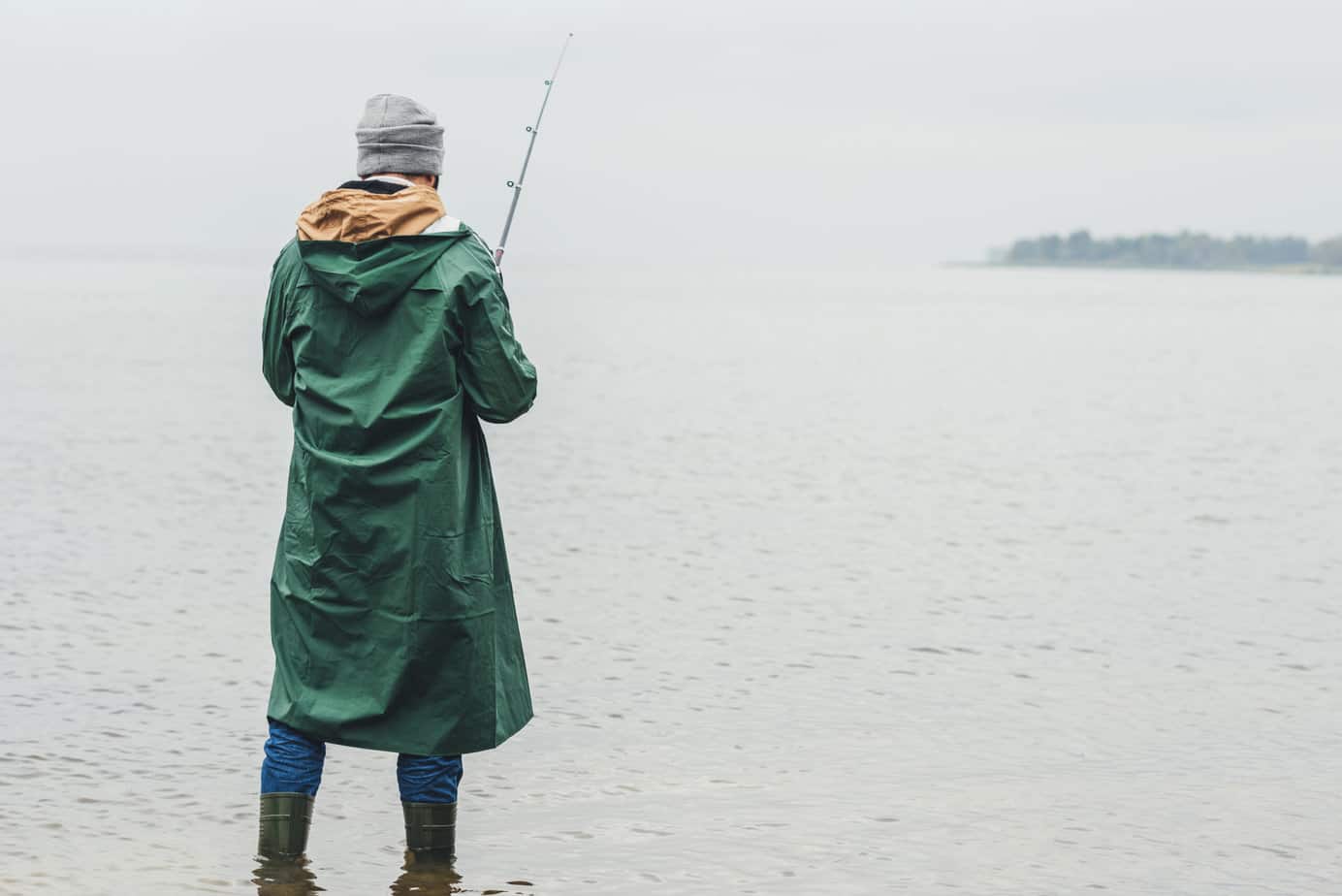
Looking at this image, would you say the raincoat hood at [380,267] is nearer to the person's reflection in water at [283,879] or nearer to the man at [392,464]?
the man at [392,464]

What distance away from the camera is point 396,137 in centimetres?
422

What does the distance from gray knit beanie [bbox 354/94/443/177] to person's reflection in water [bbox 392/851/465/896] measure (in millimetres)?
1822

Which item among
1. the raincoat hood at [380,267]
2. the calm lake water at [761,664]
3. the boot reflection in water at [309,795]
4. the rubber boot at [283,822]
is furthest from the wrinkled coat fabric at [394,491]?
the calm lake water at [761,664]

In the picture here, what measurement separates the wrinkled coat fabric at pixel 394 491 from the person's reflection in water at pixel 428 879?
0.56 metres

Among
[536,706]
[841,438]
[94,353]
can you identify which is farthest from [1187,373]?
[536,706]

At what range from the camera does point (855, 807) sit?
577cm

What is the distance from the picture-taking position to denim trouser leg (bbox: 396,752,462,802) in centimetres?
437

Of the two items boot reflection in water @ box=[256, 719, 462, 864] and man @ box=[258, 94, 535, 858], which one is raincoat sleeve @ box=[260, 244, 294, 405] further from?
boot reflection in water @ box=[256, 719, 462, 864]

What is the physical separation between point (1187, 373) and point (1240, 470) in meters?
17.4

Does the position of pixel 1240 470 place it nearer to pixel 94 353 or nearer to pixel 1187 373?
pixel 1187 373

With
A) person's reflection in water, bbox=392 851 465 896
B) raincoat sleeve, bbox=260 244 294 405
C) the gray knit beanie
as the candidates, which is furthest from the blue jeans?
the gray knit beanie

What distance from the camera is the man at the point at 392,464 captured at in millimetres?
4098

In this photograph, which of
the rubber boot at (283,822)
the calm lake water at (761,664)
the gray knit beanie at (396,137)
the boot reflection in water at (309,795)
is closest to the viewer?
the gray knit beanie at (396,137)

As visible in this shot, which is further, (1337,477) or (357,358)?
(1337,477)
